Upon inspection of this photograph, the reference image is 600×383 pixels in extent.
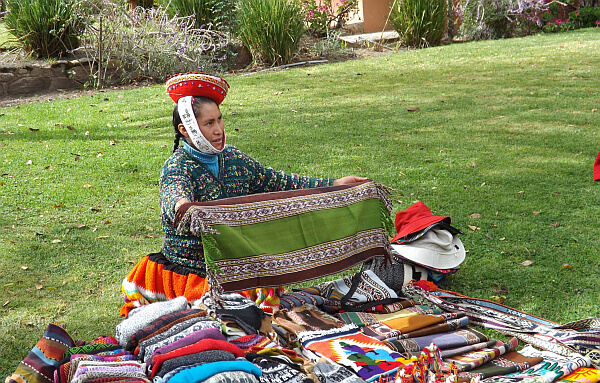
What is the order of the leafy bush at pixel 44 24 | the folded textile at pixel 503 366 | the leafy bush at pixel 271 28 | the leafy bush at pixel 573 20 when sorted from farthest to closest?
the leafy bush at pixel 573 20, the leafy bush at pixel 271 28, the leafy bush at pixel 44 24, the folded textile at pixel 503 366

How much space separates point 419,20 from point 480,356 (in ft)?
45.1

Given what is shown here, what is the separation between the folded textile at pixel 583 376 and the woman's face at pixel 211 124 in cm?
263

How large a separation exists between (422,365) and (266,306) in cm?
131

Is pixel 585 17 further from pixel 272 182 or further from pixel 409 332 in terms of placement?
pixel 409 332

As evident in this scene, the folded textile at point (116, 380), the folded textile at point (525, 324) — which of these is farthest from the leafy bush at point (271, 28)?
the folded textile at point (116, 380)

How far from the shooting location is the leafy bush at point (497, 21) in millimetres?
16500

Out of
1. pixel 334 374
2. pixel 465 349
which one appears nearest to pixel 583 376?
pixel 465 349

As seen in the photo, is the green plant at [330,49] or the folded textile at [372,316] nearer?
the folded textile at [372,316]

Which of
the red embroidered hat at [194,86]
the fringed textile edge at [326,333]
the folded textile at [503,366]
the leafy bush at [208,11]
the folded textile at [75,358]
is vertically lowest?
the folded textile at [503,366]

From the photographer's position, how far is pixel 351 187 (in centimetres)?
407

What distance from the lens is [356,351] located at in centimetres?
341

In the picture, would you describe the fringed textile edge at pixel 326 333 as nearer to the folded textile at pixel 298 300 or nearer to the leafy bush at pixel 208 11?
the folded textile at pixel 298 300

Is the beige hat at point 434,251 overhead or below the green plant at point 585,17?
below

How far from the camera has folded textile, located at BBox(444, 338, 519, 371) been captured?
337 cm
